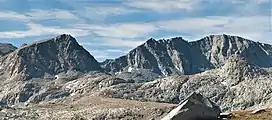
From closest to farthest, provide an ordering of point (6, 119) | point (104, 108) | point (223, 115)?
point (223, 115) → point (6, 119) → point (104, 108)

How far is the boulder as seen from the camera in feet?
119

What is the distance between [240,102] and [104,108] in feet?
419

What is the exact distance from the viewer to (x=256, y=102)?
19062 cm

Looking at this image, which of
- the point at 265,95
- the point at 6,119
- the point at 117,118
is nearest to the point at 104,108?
the point at 117,118

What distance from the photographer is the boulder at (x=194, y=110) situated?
36375 millimetres

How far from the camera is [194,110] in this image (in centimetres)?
3700

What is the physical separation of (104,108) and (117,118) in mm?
6438

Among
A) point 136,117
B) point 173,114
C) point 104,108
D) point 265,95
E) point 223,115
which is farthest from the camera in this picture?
point 265,95

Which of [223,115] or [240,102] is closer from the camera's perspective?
[223,115]

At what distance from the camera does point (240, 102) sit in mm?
198500

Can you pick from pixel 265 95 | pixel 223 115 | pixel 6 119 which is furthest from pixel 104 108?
pixel 265 95

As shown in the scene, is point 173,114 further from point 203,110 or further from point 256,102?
point 256,102

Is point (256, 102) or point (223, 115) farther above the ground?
point (223, 115)

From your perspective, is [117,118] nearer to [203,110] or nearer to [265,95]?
[203,110]
